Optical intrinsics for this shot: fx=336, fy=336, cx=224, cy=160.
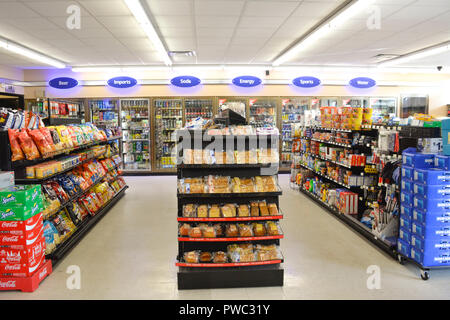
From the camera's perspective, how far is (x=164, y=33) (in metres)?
6.30

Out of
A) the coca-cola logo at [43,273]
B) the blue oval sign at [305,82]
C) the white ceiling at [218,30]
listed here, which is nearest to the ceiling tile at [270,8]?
the white ceiling at [218,30]

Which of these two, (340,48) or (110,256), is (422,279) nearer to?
(110,256)

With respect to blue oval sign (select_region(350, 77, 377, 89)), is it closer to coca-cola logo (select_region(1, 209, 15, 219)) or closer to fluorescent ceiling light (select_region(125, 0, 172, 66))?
fluorescent ceiling light (select_region(125, 0, 172, 66))

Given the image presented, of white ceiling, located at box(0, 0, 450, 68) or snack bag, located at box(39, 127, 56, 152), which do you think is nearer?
snack bag, located at box(39, 127, 56, 152)

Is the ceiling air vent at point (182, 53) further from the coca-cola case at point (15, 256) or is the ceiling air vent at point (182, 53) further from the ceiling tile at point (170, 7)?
the coca-cola case at point (15, 256)

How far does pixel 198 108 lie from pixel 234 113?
6779 millimetres

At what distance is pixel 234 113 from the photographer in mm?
4047

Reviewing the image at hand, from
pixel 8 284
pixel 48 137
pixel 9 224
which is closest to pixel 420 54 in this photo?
pixel 48 137

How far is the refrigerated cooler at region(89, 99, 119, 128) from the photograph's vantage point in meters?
10.5

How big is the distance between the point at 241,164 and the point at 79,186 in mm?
3074

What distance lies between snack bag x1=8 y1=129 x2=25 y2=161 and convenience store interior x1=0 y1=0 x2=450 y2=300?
33mm

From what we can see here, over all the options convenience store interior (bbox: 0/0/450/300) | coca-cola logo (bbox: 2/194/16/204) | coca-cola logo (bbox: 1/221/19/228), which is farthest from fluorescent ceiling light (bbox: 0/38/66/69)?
coca-cola logo (bbox: 1/221/19/228)

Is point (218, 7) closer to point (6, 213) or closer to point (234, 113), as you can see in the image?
point (234, 113)

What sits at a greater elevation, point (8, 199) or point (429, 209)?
point (8, 199)
